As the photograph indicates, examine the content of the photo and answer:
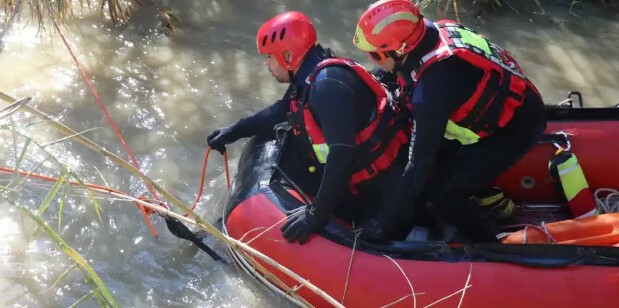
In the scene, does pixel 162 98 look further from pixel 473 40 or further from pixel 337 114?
pixel 473 40

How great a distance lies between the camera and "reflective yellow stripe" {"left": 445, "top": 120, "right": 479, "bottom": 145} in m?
2.91

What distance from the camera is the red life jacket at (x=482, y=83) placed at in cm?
278

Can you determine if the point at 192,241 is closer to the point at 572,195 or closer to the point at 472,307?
the point at 472,307

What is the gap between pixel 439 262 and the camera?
282 centimetres

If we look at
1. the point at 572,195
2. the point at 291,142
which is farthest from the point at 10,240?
the point at 572,195

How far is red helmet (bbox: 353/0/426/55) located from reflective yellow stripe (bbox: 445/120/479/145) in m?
0.40

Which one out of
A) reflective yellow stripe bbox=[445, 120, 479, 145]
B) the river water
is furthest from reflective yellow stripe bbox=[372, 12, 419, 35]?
the river water

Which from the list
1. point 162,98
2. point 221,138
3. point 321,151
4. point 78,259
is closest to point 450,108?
point 321,151

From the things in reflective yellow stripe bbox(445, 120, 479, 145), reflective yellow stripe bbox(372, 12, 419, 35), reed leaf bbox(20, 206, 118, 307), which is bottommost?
reflective yellow stripe bbox(445, 120, 479, 145)

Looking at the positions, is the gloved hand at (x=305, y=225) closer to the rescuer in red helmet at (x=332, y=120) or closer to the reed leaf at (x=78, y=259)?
the rescuer in red helmet at (x=332, y=120)

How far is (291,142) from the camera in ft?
11.5

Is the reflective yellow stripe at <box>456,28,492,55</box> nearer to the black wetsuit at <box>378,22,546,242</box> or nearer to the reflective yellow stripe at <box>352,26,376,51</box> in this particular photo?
the black wetsuit at <box>378,22,546,242</box>

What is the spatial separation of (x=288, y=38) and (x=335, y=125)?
53 cm

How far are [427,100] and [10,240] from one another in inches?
91.6
